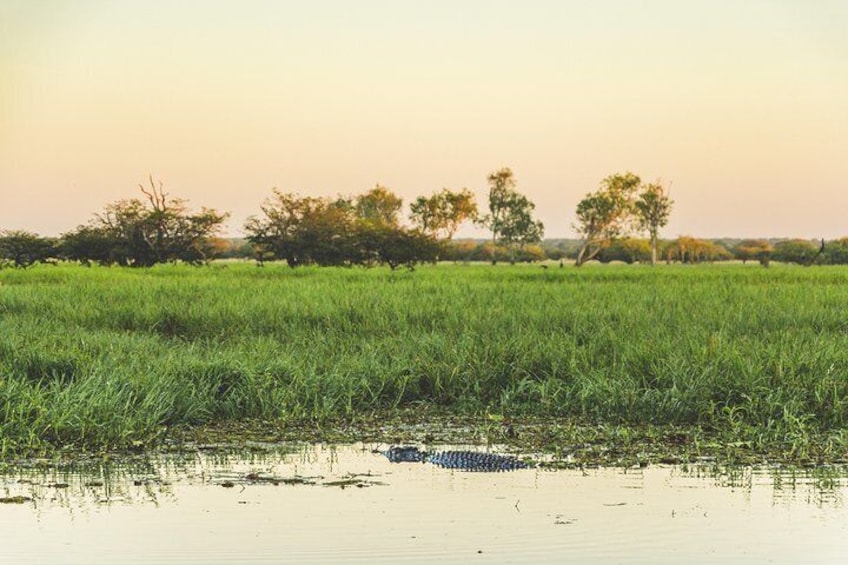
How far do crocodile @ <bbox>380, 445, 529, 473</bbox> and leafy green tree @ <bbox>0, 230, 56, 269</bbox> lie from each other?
99.5ft

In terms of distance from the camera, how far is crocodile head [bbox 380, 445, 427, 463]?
681 centimetres

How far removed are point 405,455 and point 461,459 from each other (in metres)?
0.41

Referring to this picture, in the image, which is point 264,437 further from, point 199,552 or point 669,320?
point 669,320

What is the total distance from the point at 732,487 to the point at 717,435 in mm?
1555

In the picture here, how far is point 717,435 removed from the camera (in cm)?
764

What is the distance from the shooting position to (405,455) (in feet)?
22.5

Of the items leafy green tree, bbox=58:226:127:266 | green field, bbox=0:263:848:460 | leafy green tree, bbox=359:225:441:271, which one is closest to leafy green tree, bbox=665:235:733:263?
leafy green tree, bbox=359:225:441:271

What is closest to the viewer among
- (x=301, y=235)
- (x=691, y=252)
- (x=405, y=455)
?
(x=405, y=455)

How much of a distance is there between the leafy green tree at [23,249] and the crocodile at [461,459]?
30.3 meters

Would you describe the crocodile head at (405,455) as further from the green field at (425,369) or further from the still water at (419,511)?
the green field at (425,369)

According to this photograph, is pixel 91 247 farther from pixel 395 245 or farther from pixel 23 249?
pixel 395 245

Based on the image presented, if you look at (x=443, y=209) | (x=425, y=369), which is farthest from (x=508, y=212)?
(x=425, y=369)

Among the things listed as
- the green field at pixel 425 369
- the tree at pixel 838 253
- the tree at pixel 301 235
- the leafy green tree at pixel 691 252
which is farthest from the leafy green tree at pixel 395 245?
the leafy green tree at pixel 691 252

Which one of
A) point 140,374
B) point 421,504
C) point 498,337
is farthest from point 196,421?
point 498,337
